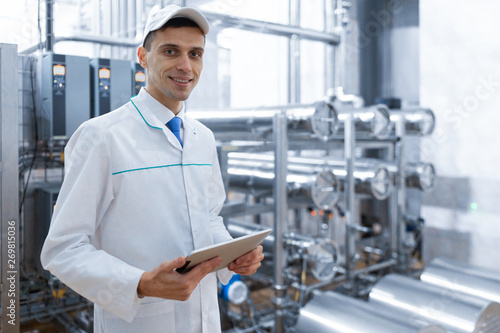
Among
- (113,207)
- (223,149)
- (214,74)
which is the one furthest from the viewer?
(214,74)

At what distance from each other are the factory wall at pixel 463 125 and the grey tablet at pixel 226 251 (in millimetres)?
2679

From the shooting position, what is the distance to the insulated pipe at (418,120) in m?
3.03

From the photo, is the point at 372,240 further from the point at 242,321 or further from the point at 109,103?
the point at 109,103

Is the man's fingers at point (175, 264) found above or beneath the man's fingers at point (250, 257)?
above

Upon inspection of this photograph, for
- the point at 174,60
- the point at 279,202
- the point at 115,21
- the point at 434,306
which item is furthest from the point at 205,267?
the point at 115,21

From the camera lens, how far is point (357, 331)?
6.13ft

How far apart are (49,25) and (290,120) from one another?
1251 mm

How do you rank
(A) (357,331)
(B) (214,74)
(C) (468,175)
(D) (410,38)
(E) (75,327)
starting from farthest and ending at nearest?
1. (D) (410,38)
2. (B) (214,74)
3. (C) (468,175)
4. (E) (75,327)
5. (A) (357,331)

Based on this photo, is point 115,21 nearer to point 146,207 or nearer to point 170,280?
point 146,207

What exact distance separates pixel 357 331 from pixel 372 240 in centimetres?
201

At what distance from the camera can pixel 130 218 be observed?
3.58 feet

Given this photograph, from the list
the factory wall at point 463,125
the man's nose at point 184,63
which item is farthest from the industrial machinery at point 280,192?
the man's nose at point 184,63

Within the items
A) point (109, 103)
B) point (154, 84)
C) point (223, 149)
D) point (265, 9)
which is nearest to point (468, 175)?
point (223, 149)

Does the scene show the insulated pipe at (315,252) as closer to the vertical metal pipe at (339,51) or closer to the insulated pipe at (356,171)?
the insulated pipe at (356,171)
